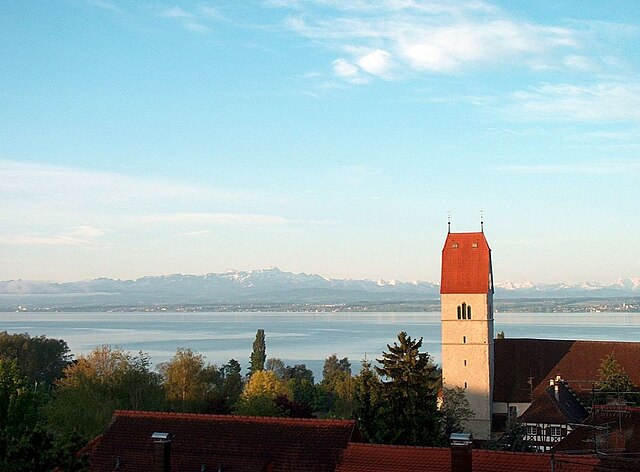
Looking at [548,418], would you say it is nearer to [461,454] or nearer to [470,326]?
[470,326]

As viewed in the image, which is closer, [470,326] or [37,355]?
[470,326]

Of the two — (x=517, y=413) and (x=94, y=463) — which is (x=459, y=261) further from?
(x=94, y=463)

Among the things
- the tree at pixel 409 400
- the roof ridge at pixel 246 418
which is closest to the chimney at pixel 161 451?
the roof ridge at pixel 246 418

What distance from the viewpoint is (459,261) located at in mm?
57469

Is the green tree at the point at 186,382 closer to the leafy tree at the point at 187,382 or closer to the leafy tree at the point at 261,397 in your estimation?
the leafy tree at the point at 187,382

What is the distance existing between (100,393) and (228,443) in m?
27.7

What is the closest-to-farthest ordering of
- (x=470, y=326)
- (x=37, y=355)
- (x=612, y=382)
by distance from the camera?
1. (x=612, y=382)
2. (x=470, y=326)
3. (x=37, y=355)

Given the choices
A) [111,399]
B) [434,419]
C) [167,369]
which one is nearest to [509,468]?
[434,419]

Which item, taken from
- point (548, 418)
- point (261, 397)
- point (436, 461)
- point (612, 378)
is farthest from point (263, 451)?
point (612, 378)

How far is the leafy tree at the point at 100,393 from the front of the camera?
44438mm

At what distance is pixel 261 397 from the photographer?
5600cm

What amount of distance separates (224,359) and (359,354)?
3022 centimetres

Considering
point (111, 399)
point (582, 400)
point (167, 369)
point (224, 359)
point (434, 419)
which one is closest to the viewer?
point (434, 419)

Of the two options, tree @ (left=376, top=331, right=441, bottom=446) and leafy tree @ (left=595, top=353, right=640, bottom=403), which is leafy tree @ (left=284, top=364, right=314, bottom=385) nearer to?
leafy tree @ (left=595, top=353, right=640, bottom=403)
